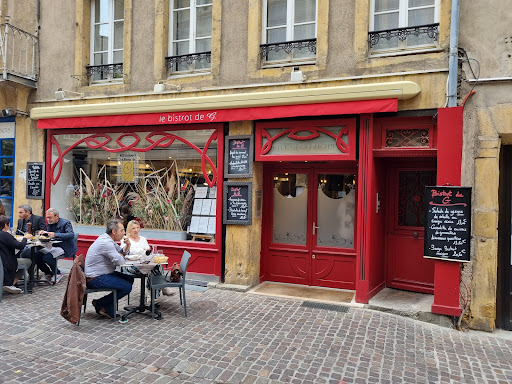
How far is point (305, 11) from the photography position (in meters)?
7.07

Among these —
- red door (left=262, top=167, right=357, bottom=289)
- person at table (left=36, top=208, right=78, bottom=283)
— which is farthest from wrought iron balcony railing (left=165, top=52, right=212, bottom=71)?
person at table (left=36, top=208, right=78, bottom=283)

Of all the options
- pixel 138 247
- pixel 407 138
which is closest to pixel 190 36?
pixel 138 247

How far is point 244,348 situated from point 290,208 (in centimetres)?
334

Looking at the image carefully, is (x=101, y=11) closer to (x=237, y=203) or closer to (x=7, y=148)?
(x=7, y=148)

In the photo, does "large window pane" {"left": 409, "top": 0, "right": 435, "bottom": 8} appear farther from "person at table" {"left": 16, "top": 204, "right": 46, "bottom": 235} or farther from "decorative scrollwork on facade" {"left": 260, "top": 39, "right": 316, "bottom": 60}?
"person at table" {"left": 16, "top": 204, "right": 46, "bottom": 235}

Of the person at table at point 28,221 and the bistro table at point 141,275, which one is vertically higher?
the person at table at point 28,221

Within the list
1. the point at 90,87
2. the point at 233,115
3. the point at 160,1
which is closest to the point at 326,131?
the point at 233,115

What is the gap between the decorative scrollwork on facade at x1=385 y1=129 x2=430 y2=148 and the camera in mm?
6098

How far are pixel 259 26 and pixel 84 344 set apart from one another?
5.55m

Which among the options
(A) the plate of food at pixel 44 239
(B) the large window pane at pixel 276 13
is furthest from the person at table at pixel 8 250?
(B) the large window pane at pixel 276 13

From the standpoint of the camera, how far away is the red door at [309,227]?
7.23 m

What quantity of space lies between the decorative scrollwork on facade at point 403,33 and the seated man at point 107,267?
4.73 metres

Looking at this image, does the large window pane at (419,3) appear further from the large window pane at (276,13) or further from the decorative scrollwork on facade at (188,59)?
the decorative scrollwork on facade at (188,59)

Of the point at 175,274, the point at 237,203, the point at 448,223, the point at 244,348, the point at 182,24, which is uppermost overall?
the point at 182,24
